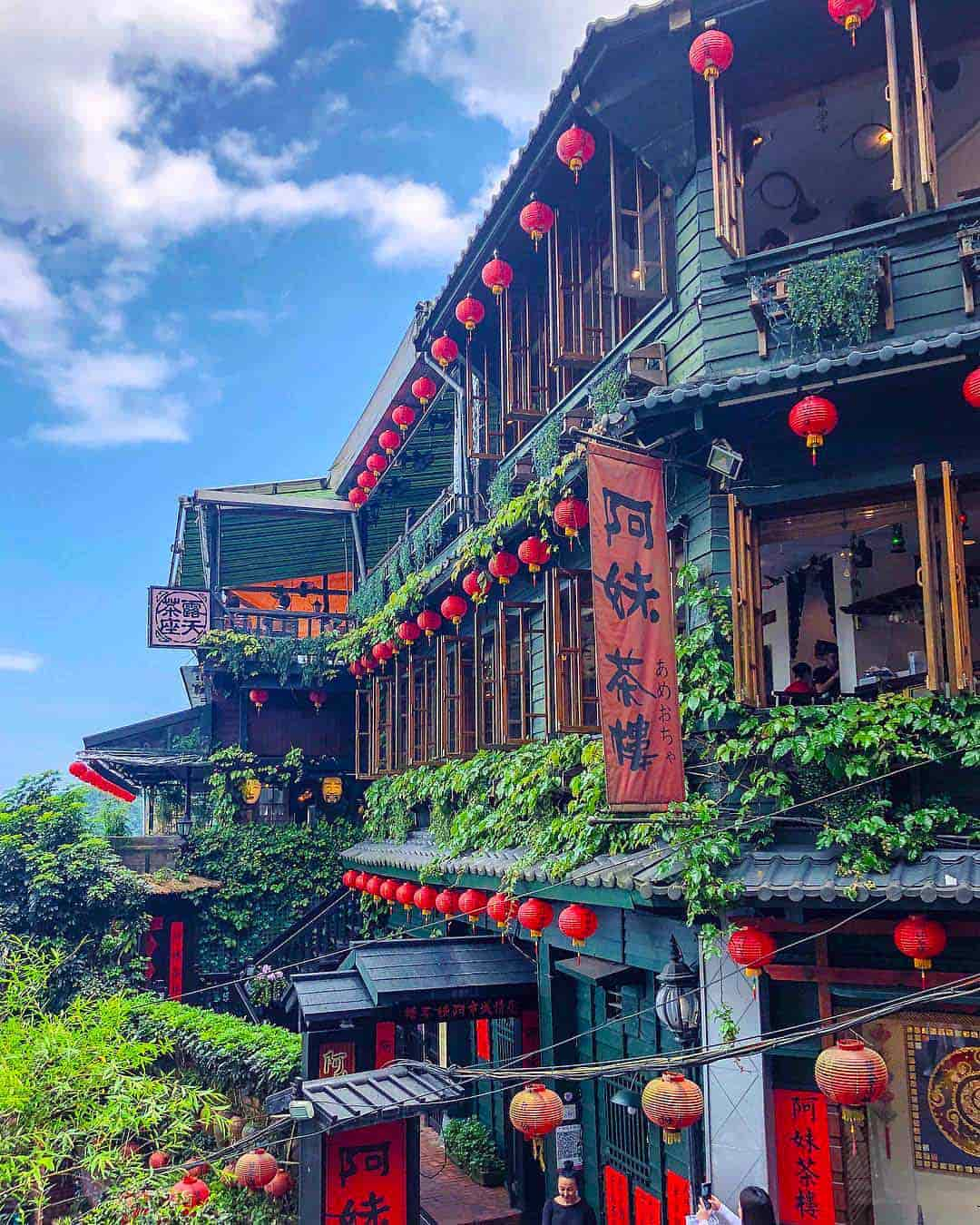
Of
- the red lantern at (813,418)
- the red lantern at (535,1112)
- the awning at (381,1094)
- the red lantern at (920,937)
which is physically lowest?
the red lantern at (535,1112)

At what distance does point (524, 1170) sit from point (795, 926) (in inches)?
265

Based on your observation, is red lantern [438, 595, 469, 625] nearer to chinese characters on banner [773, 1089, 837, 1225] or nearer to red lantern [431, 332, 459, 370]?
red lantern [431, 332, 459, 370]

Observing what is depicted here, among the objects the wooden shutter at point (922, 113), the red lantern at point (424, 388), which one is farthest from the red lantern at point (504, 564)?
the red lantern at point (424, 388)

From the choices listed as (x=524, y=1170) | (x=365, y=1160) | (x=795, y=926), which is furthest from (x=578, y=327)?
(x=524, y=1170)

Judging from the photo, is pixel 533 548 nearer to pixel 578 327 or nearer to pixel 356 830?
pixel 578 327

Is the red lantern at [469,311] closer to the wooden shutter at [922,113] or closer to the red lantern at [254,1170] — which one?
the wooden shutter at [922,113]

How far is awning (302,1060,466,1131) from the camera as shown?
895 cm

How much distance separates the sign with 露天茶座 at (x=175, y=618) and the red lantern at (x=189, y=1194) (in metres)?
14.1

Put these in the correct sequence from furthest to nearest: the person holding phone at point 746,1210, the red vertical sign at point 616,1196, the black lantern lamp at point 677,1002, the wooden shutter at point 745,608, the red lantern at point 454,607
Answer: the red lantern at point 454,607 → the red vertical sign at point 616,1196 → the wooden shutter at point 745,608 → the black lantern lamp at point 677,1002 → the person holding phone at point 746,1210

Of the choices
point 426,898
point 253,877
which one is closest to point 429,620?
point 426,898

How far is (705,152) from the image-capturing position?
10812 millimetres

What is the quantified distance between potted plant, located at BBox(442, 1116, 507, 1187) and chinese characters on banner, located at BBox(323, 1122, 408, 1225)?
5.22 metres

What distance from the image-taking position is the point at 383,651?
65.7 ft

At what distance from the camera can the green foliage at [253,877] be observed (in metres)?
22.0
